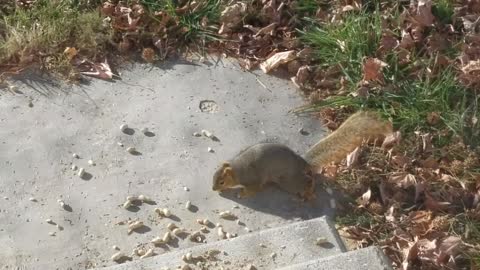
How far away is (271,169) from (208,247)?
0.60 metres

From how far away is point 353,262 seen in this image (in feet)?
12.4

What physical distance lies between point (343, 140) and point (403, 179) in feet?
1.23

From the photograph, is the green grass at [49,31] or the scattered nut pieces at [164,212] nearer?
the scattered nut pieces at [164,212]

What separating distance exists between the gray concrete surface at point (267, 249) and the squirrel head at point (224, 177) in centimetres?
42

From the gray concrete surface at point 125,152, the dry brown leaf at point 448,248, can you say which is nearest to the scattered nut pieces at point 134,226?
the gray concrete surface at point 125,152

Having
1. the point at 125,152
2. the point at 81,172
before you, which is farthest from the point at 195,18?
the point at 81,172

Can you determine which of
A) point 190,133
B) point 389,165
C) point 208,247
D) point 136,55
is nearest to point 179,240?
point 208,247

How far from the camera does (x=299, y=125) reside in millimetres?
5027

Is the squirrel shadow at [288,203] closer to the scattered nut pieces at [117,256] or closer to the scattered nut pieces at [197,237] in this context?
the scattered nut pieces at [197,237]

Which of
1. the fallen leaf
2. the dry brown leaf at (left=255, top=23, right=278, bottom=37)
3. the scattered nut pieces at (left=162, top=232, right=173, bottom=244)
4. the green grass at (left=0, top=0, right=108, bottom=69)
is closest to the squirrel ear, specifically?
the scattered nut pieces at (left=162, top=232, right=173, bottom=244)

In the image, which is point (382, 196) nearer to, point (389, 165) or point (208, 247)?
point (389, 165)

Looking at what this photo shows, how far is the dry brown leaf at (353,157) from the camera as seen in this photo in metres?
4.66

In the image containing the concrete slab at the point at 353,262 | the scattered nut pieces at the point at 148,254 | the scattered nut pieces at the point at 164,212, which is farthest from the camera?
the scattered nut pieces at the point at 164,212

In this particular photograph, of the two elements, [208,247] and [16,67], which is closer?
[208,247]
